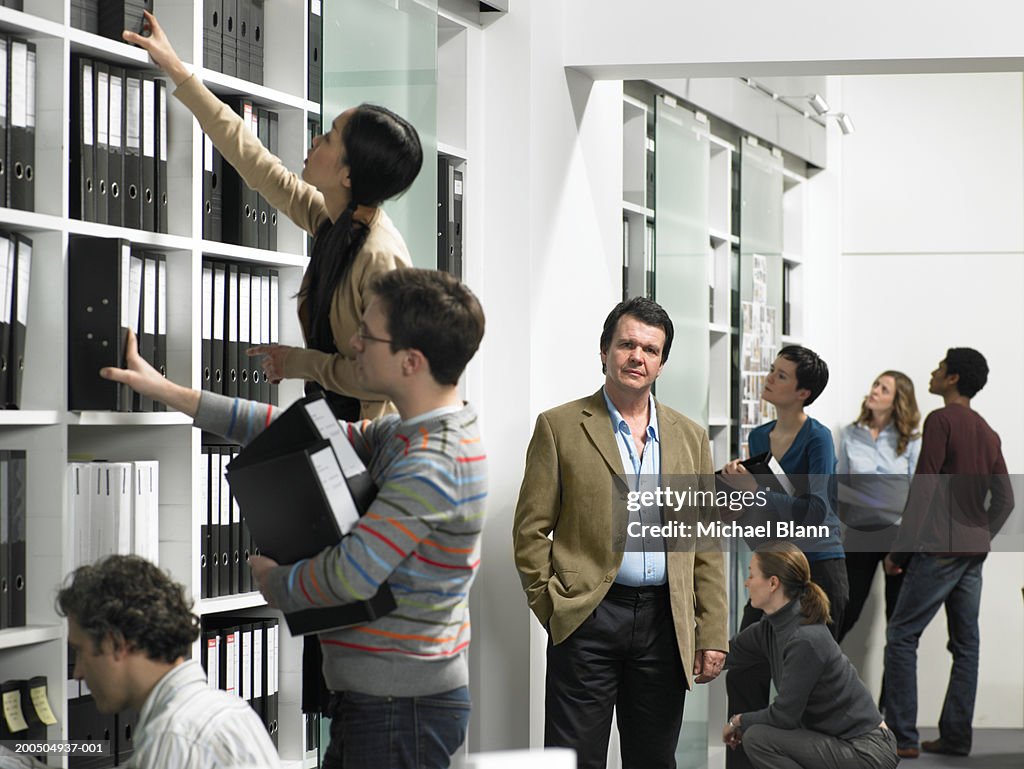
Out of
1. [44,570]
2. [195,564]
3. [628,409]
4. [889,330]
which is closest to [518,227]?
[628,409]

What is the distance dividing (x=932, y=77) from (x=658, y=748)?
490 centimetres

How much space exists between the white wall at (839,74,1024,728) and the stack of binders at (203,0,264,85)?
15.8 feet

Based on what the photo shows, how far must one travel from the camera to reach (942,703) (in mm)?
7016

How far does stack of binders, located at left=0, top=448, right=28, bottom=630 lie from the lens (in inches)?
98.5

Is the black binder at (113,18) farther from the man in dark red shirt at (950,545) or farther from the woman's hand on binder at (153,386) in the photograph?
the man in dark red shirt at (950,545)

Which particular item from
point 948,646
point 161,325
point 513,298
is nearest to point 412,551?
point 161,325

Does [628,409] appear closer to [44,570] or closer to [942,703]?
[44,570]

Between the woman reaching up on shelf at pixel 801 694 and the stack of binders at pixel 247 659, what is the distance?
1841mm

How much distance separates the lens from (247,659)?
3.18 m

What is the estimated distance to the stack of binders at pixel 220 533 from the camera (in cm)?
302

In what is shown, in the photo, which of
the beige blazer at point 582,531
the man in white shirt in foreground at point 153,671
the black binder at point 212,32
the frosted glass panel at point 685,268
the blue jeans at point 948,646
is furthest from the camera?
the blue jeans at point 948,646

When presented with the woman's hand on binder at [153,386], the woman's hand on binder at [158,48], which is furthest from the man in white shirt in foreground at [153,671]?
the woman's hand on binder at [158,48]

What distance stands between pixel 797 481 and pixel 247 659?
2228 millimetres

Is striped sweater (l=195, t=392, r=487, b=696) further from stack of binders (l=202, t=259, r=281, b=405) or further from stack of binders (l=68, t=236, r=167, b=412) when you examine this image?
stack of binders (l=202, t=259, r=281, b=405)
